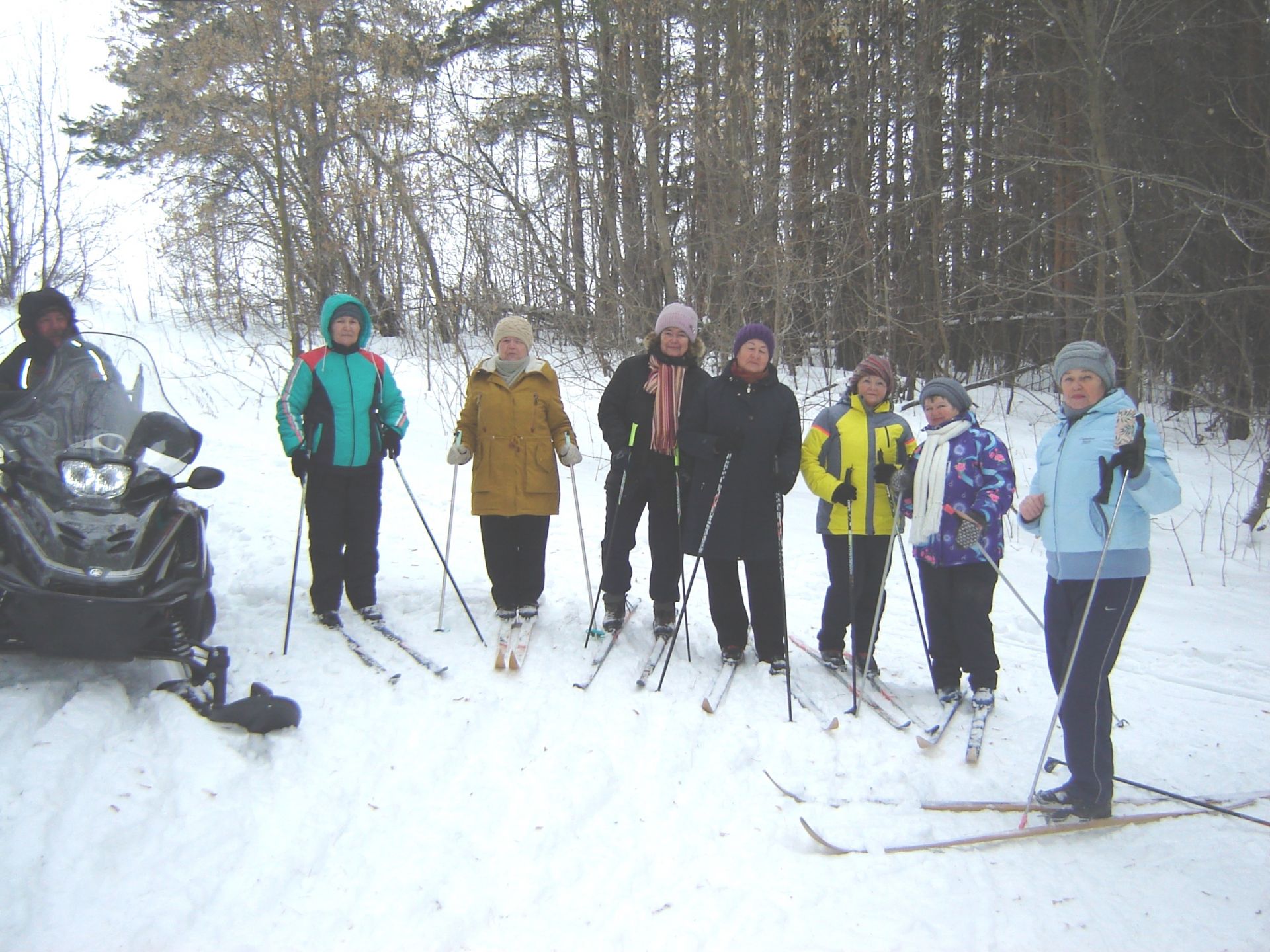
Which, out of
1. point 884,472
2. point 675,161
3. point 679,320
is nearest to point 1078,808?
point 884,472

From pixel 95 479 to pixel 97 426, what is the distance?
0.31m

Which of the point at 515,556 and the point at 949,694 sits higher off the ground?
the point at 515,556

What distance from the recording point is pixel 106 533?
3205mm

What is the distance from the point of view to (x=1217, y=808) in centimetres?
318

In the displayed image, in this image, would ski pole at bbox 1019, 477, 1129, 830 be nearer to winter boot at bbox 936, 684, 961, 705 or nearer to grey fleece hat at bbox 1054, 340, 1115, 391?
grey fleece hat at bbox 1054, 340, 1115, 391

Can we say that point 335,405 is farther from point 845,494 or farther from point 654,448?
point 845,494

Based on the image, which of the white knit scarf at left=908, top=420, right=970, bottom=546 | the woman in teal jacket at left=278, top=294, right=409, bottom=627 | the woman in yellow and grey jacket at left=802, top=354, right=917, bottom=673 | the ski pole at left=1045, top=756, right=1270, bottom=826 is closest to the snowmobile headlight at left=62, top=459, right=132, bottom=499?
the woman in teal jacket at left=278, top=294, right=409, bottom=627

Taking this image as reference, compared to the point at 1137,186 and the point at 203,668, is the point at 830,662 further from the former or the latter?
the point at 1137,186

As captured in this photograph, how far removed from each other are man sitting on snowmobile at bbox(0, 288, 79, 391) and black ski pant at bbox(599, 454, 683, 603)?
284 cm

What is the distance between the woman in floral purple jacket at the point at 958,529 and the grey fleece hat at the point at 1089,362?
0.74 meters

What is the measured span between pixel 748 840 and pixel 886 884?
0.49 m

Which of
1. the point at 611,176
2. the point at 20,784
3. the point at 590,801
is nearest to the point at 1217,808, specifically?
the point at 590,801

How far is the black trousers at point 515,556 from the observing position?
180 inches

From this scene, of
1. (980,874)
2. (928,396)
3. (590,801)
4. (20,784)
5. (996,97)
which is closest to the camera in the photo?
(20,784)
